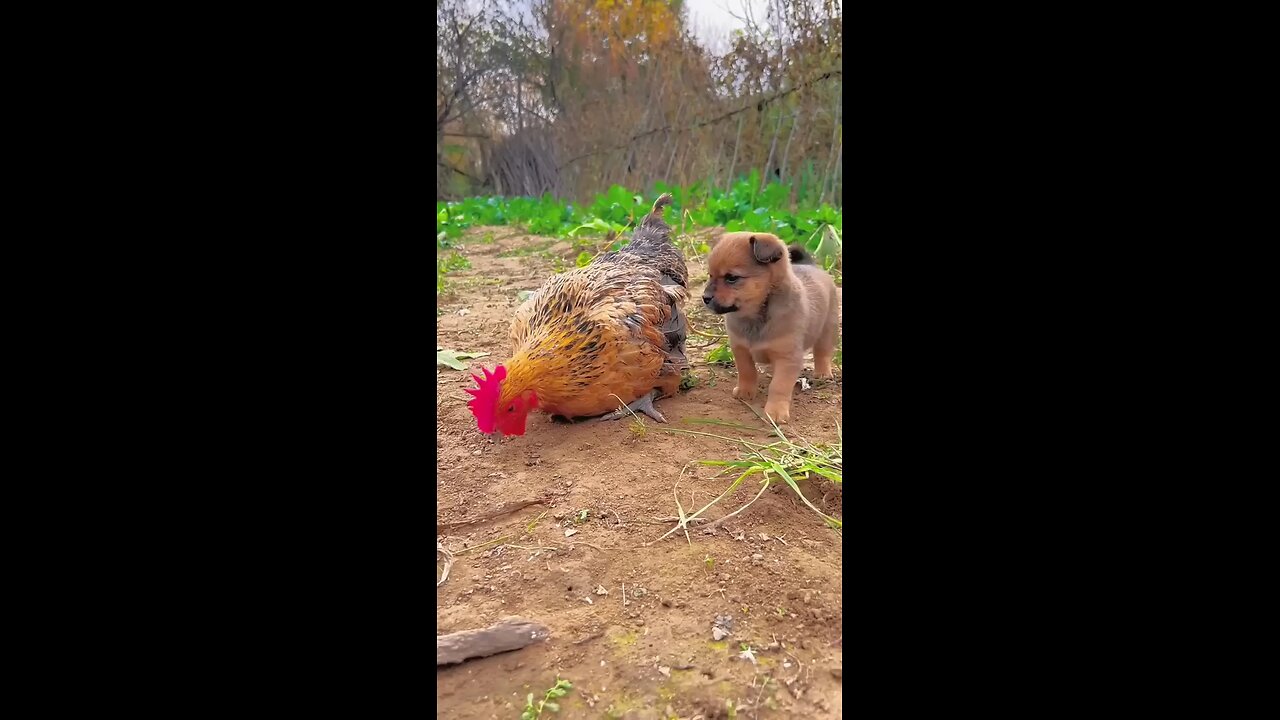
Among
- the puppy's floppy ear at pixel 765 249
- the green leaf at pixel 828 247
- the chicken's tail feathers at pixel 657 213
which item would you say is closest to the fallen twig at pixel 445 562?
the puppy's floppy ear at pixel 765 249

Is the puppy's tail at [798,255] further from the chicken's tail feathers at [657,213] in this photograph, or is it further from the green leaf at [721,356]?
the chicken's tail feathers at [657,213]

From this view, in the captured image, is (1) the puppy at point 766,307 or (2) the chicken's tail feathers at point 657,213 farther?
(2) the chicken's tail feathers at point 657,213

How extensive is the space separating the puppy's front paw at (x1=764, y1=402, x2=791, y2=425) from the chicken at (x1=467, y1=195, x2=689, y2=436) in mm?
415

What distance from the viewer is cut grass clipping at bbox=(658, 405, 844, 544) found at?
1689 millimetres

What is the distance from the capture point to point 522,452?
7.21ft

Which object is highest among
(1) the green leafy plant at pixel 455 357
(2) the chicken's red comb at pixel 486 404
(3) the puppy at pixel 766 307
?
(3) the puppy at pixel 766 307

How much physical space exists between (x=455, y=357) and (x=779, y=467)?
2003 millimetres

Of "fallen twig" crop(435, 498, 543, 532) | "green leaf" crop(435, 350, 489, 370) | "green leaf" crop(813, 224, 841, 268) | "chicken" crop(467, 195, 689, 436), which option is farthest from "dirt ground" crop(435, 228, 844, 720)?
"green leaf" crop(813, 224, 841, 268)

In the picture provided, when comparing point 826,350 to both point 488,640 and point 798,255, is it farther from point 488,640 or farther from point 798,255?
point 488,640

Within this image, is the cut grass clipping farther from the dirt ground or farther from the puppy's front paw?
the puppy's front paw

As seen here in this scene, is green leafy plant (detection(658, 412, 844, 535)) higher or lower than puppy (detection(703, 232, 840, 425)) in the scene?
lower

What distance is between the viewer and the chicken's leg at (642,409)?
93.5 inches

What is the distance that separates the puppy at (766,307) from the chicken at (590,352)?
283mm

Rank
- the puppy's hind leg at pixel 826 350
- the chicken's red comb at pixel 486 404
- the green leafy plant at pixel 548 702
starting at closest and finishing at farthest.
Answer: the green leafy plant at pixel 548 702 < the chicken's red comb at pixel 486 404 < the puppy's hind leg at pixel 826 350
